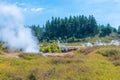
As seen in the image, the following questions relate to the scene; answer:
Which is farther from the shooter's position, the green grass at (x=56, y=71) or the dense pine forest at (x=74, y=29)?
the dense pine forest at (x=74, y=29)

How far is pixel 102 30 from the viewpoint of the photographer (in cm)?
10088

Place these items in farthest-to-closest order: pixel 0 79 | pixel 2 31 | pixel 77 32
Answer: pixel 77 32 → pixel 2 31 → pixel 0 79

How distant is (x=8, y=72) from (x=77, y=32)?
Result: 7992 cm

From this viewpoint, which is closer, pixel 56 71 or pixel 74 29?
pixel 56 71

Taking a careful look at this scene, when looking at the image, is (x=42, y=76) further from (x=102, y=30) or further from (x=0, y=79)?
(x=102, y=30)

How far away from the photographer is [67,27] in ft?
324

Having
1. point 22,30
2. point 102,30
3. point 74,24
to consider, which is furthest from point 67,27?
point 22,30

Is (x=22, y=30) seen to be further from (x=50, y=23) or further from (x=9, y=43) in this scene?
(x=50, y=23)

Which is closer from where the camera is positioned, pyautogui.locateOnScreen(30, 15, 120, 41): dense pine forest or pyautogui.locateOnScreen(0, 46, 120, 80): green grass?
pyautogui.locateOnScreen(0, 46, 120, 80): green grass

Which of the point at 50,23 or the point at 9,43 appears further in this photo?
the point at 50,23

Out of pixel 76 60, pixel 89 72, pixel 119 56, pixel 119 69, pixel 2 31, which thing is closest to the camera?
pixel 89 72

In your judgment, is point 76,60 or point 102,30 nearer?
point 76,60

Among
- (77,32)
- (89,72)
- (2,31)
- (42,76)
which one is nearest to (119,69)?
(89,72)

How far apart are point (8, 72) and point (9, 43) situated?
22260 mm
